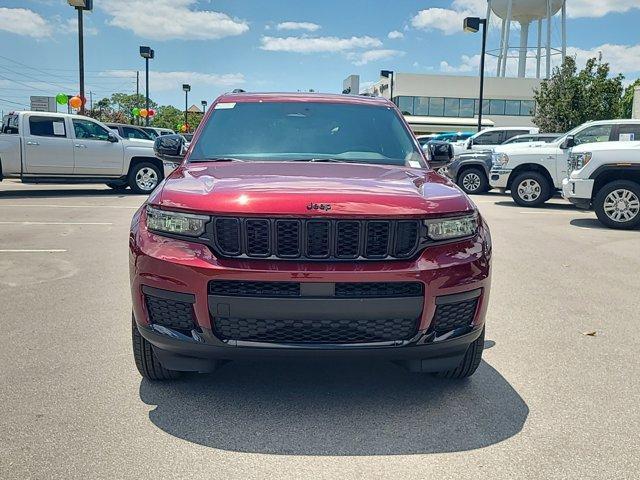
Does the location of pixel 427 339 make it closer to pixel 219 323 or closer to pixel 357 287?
pixel 357 287

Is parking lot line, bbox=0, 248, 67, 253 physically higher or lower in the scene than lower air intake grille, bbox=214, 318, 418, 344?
lower

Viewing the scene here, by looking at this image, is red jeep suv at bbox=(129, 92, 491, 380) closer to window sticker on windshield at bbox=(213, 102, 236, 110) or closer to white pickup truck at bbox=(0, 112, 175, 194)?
window sticker on windshield at bbox=(213, 102, 236, 110)

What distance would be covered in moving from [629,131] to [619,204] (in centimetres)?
190

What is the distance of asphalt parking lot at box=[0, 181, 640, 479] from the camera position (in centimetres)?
294

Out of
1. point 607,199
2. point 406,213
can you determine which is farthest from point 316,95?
point 607,199

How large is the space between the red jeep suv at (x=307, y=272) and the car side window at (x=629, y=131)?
9.84 metres

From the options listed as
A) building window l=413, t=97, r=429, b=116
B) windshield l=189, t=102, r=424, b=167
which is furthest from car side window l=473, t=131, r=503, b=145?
building window l=413, t=97, r=429, b=116

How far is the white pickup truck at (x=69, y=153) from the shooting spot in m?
15.0

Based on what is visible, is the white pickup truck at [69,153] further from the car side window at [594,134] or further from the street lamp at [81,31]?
the car side window at [594,134]

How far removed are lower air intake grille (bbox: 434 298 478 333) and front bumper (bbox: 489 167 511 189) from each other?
11793 mm

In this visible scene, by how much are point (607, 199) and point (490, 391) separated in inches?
323

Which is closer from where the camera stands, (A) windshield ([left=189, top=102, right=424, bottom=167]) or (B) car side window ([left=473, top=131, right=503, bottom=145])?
(A) windshield ([left=189, top=102, right=424, bottom=167])

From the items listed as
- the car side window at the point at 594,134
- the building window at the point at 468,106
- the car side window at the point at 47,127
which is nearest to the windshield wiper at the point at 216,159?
the car side window at the point at 594,134

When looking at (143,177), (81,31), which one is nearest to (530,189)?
(143,177)
